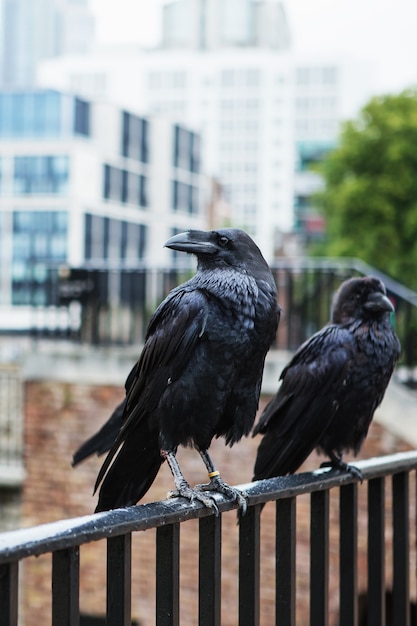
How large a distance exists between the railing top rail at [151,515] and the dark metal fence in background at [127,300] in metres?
5.86

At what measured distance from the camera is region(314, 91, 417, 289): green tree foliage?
82.7 ft

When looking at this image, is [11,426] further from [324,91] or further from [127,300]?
[324,91]

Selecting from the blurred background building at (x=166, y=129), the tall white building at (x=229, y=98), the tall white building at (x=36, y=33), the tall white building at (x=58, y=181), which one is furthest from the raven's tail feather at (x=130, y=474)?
the tall white building at (x=36, y=33)

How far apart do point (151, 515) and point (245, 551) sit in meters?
0.32

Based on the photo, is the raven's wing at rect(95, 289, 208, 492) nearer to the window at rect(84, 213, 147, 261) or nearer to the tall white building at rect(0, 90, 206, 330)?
the tall white building at rect(0, 90, 206, 330)

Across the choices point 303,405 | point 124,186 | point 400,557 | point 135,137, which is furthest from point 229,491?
point 135,137

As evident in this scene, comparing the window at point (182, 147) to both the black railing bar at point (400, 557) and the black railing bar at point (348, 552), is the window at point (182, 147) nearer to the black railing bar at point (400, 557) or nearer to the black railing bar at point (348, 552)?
the black railing bar at point (400, 557)

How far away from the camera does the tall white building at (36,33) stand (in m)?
156

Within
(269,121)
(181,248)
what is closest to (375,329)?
(181,248)

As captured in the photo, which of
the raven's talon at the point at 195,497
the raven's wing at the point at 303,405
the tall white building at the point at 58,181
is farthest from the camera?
the tall white building at the point at 58,181

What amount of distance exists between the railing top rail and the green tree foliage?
22894 mm

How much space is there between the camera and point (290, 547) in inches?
72.3

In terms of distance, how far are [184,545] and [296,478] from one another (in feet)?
19.4

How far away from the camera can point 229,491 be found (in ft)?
6.08
